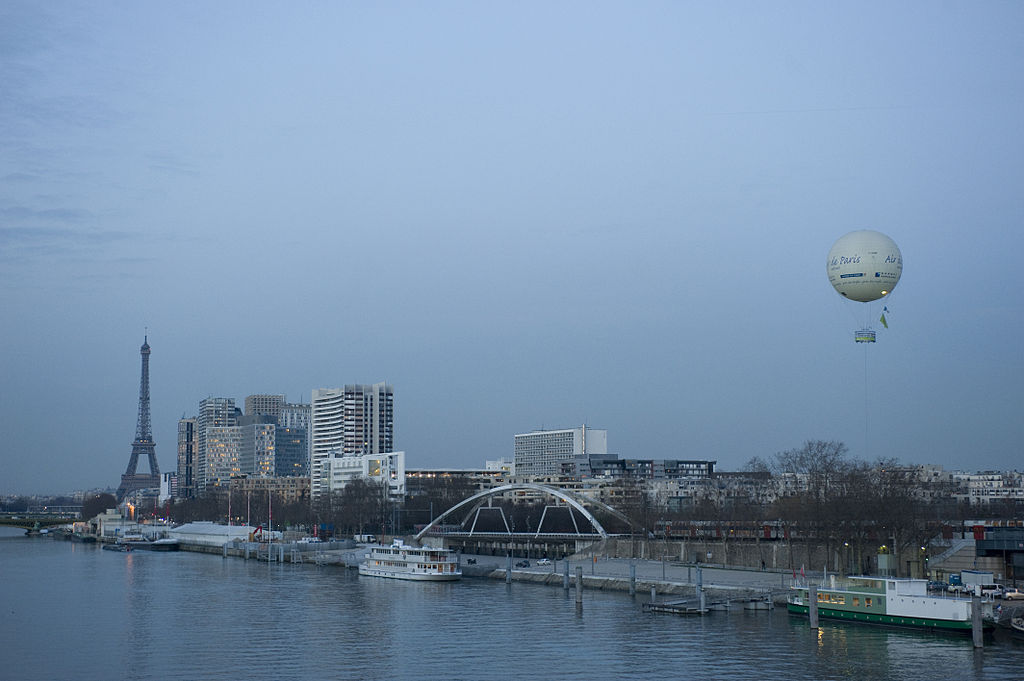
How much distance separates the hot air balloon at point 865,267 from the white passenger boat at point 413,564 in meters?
36.5

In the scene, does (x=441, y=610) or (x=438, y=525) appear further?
(x=438, y=525)

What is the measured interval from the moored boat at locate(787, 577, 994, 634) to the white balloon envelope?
16.0 m

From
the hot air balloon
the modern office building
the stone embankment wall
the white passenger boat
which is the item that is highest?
the hot air balloon

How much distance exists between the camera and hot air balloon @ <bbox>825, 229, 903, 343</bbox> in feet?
199

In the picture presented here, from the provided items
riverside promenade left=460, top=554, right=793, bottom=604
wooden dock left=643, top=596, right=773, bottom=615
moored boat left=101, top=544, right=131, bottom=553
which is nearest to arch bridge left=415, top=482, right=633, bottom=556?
riverside promenade left=460, top=554, right=793, bottom=604

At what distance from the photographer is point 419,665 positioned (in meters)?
43.8

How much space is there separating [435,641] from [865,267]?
30.2 m

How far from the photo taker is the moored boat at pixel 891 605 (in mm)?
48812

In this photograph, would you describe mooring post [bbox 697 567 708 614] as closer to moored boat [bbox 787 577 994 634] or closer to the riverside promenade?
the riverside promenade

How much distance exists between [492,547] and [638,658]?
6855cm

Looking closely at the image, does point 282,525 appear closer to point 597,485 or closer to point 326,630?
point 597,485

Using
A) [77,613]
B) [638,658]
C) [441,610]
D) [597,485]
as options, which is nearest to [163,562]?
[77,613]

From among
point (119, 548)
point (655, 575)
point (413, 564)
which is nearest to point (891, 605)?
point (655, 575)

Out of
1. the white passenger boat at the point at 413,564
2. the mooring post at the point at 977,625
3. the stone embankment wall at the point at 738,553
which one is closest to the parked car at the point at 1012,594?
the mooring post at the point at 977,625
